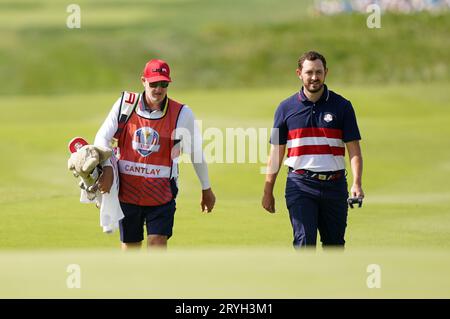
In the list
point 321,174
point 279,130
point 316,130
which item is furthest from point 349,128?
point 279,130

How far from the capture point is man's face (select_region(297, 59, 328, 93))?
9.58 meters

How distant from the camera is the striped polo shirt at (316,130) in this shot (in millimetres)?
9688

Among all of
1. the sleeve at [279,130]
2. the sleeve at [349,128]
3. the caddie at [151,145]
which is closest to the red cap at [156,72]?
the caddie at [151,145]

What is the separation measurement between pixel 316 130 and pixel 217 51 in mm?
42040

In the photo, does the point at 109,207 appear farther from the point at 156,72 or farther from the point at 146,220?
the point at 156,72

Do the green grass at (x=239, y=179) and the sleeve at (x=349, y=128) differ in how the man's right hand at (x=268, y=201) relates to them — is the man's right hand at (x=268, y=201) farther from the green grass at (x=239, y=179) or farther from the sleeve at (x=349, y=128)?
the green grass at (x=239, y=179)

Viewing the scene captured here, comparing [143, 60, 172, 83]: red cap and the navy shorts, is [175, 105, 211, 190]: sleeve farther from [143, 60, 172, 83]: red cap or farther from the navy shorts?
the navy shorts

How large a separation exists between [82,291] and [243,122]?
68.7ft

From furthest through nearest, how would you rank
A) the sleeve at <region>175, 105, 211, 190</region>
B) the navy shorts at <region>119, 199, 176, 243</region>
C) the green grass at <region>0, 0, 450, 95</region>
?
the green grass at <region>0, 0, 450, 95</region>, the navy shorts at <region>119, 199, 176, 243</region>, the sleeve at <region>175, 105, 211, 190</region>

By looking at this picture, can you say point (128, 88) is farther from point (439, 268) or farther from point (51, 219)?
point (439, 268)

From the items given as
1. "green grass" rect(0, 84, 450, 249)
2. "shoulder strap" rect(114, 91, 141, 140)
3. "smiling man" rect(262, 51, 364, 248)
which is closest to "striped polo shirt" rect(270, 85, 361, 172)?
"smiling man" rect(262, 51, 364, 248)

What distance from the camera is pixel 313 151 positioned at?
9688 millimetres

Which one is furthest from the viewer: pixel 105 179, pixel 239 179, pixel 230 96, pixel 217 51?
pixel 217 51

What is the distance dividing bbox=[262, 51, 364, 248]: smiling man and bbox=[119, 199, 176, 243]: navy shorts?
0.84 metres
